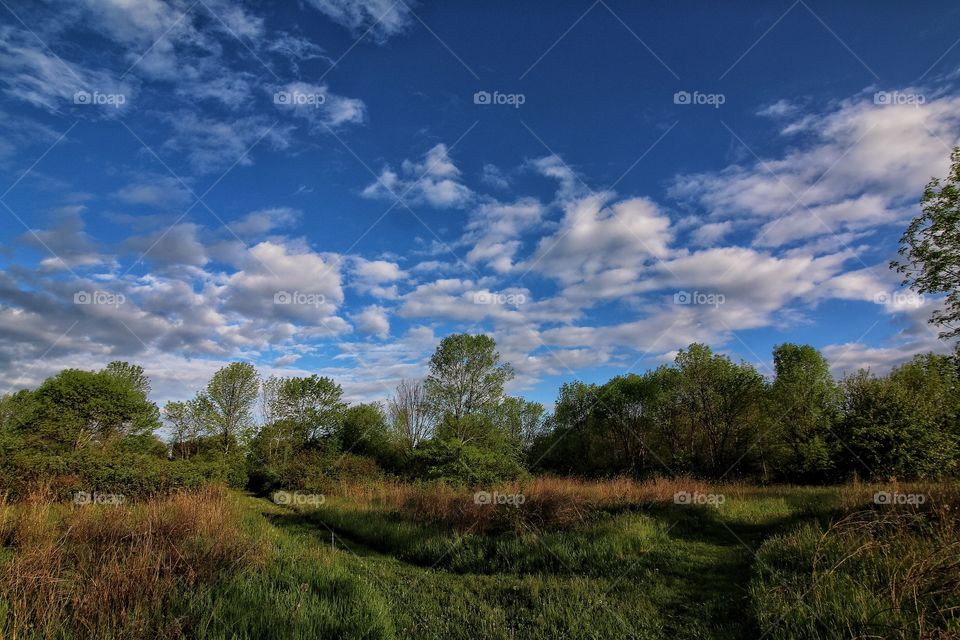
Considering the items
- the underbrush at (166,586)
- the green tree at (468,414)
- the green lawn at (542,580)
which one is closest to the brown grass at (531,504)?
the green lawn at (542,580)

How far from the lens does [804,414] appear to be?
30.5m

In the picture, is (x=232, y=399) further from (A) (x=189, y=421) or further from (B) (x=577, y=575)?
(B) (x=577, y=575)

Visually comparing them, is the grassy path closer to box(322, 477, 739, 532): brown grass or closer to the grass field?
the grass field

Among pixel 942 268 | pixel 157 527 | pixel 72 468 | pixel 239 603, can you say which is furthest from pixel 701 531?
pixel 72 468

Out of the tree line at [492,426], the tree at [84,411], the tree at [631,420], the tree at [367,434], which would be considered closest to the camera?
the tree line at [492,426]

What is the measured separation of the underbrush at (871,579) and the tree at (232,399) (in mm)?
38779

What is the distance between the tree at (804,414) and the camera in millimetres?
25844

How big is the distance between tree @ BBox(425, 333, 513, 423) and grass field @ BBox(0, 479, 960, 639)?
777 inches

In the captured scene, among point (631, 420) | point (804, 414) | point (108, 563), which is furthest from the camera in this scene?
point (631, 420)

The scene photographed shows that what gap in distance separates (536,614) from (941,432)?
83.8 feet

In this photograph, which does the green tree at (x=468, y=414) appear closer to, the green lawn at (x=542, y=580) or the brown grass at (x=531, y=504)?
the brown grass at (x=531, y=504)

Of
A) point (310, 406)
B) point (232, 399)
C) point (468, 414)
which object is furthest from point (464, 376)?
point (232, 399)

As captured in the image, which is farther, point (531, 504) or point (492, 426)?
point (492, 426)

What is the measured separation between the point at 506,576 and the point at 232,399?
120 feet
